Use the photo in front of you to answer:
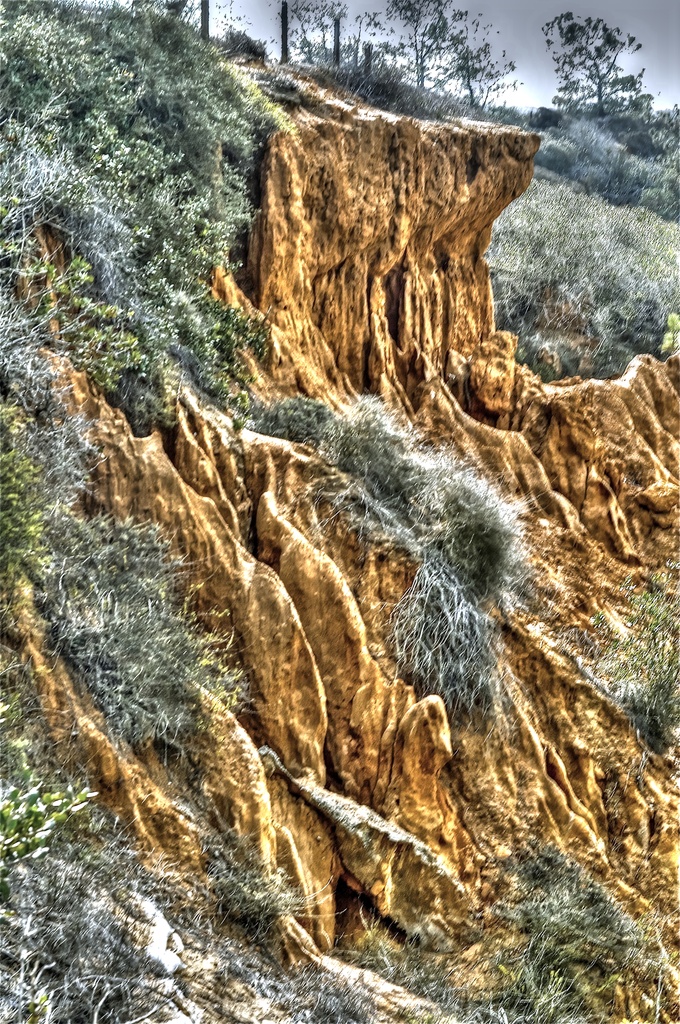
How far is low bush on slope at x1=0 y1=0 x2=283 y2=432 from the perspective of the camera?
6594mm

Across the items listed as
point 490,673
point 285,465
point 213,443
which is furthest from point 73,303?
point 490,673

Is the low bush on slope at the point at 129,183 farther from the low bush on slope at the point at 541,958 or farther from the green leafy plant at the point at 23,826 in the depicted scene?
the low bush on slope at the point at 541,958

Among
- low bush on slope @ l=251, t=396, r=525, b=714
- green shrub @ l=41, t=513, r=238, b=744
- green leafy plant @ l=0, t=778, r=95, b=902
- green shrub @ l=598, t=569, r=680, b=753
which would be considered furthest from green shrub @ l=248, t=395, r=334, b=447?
green leafy plant @ l=0, t=778, r=95, b=902

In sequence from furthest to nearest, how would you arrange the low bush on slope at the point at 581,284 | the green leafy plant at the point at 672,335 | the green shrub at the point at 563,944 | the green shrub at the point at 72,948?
the low bush on slope at the point at 581,284
the green leafy plant at the point at 672,335
the green shrub at the point at 563,944
the green shrub at the point at 72,948

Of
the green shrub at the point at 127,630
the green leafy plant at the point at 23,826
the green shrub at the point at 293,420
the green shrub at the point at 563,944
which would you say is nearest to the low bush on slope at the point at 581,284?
the green shrub at the point at 293,420

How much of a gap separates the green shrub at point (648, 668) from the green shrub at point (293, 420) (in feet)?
12.0

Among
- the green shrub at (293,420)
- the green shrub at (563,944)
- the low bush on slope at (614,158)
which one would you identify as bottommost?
the green shrub at (563,944)

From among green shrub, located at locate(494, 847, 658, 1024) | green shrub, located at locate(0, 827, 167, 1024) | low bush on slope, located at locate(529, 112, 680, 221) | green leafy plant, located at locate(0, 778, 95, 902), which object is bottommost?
green shrub, located at locate(494, 847, 658, 1024)

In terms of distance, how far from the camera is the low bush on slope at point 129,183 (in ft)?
21.6

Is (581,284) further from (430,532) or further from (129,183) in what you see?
(129,183)

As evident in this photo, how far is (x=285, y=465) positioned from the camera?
763 cm

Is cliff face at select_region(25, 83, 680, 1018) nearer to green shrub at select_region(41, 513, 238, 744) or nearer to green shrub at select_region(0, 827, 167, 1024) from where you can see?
green shrub at select_region(41, 513, 238, 744)

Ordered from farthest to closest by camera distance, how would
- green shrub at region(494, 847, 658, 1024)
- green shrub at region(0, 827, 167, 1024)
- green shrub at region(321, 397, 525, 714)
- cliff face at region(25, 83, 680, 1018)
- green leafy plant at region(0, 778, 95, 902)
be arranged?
green shrub at region(321, 397, 525, 714), cliff face at region(25, 83, 680, 1018), green shrub at region(494, 847, 658, 1024), green shrub at region(0, 827, 167, 1024), green leafy plant at region(0, 778, 95, 902)

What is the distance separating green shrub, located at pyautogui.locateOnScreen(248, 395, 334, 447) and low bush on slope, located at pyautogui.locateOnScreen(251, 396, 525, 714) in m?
0.01
